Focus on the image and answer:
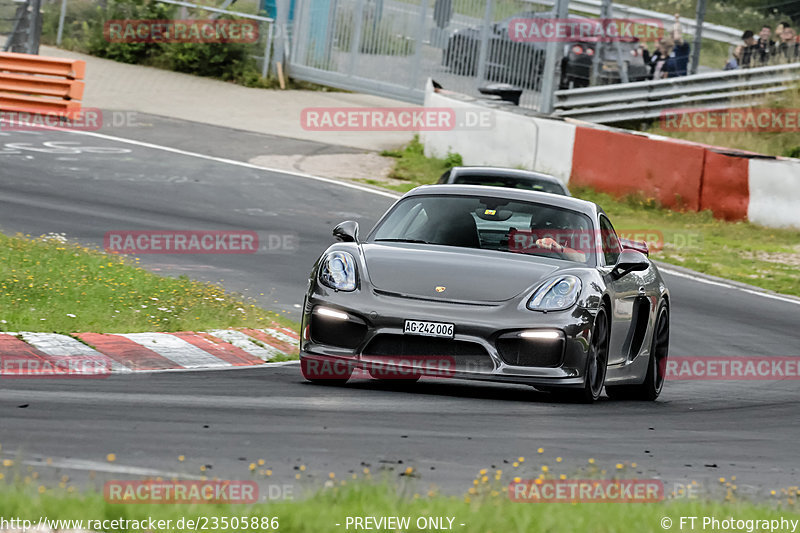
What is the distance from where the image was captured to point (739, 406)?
9477mm

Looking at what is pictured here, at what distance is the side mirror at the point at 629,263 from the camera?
9016 millimetres

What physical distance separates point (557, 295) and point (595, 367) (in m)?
0.58

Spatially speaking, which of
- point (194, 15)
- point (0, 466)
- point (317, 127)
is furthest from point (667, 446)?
point (194, 15)

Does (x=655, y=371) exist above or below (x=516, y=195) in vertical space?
below

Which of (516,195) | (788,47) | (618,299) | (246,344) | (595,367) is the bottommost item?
(246,344)

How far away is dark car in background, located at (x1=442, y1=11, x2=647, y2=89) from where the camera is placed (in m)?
27.4

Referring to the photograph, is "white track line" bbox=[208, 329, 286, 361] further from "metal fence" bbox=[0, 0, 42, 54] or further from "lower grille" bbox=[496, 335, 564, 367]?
"metal fence" bbox=[0, 0, 42, 54]

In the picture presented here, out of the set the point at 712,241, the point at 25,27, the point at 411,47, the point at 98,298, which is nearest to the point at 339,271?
the point at 98,298

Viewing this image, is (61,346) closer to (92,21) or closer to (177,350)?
(177,350)

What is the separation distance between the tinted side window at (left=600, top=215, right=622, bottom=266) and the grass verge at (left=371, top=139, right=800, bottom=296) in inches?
288

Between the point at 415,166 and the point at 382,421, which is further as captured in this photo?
the point at 415,166

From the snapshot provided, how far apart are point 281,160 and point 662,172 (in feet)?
21.4

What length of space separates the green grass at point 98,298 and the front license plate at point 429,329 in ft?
8.63

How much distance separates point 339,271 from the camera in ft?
27.6
